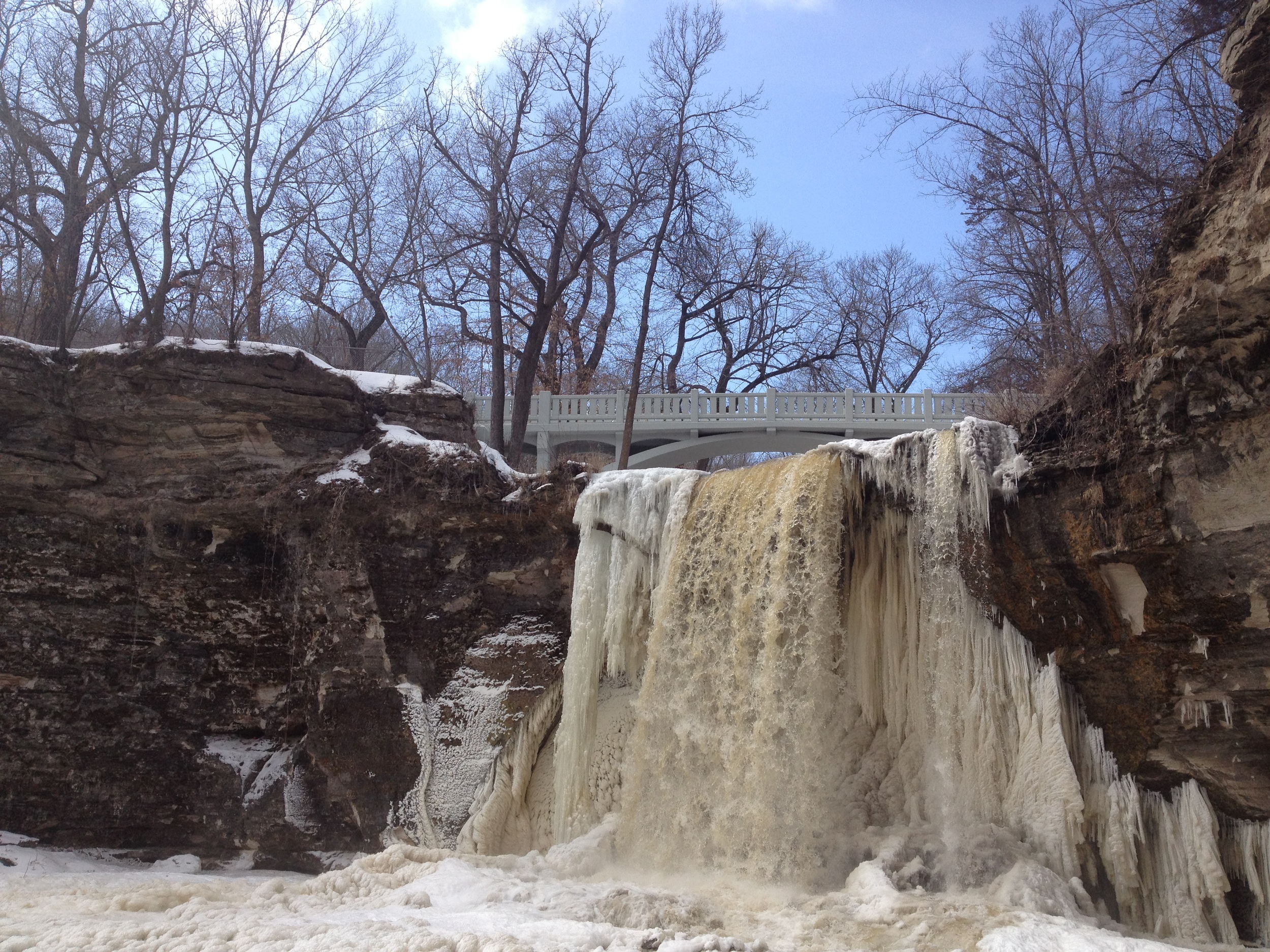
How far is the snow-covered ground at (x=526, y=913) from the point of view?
20.2 feet

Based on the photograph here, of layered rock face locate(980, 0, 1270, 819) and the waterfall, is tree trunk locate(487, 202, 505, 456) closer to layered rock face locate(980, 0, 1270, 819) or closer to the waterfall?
the waterfall

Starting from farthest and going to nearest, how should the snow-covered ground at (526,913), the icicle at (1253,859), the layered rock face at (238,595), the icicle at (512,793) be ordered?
1. the layered rock face at (238,595)
2. the icicle at (512,793)
3. the icicle at (1253,859)
4. the snow-covered ground at (526,913)

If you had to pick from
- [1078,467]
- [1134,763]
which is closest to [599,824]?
[1134,763]

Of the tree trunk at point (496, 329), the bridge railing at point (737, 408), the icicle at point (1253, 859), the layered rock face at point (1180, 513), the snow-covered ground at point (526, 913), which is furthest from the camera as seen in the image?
the bridge railing at point (737, 408)

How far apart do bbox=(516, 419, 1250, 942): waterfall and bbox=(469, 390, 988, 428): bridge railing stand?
832 cm

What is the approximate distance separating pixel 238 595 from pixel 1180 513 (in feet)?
30.1

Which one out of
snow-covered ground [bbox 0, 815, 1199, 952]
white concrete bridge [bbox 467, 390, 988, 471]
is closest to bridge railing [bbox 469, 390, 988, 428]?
white concrete bridge [bbox 467, 390, 988, 471]

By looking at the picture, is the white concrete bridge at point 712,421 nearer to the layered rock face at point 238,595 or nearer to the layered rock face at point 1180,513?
the layered rock face at point 238,595

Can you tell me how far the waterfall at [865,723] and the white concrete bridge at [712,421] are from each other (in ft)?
27.1

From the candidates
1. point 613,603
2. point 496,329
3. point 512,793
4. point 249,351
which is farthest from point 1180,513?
point 496,329

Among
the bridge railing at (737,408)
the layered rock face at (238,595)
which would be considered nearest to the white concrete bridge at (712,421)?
the bridge railing at (737,408)

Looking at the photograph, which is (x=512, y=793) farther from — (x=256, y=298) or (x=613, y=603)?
(x=256, y=298)

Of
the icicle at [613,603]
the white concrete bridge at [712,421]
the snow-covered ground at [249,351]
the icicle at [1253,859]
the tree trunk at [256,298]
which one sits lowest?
the icicle at [1253,859]

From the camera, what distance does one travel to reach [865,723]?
320 inches
